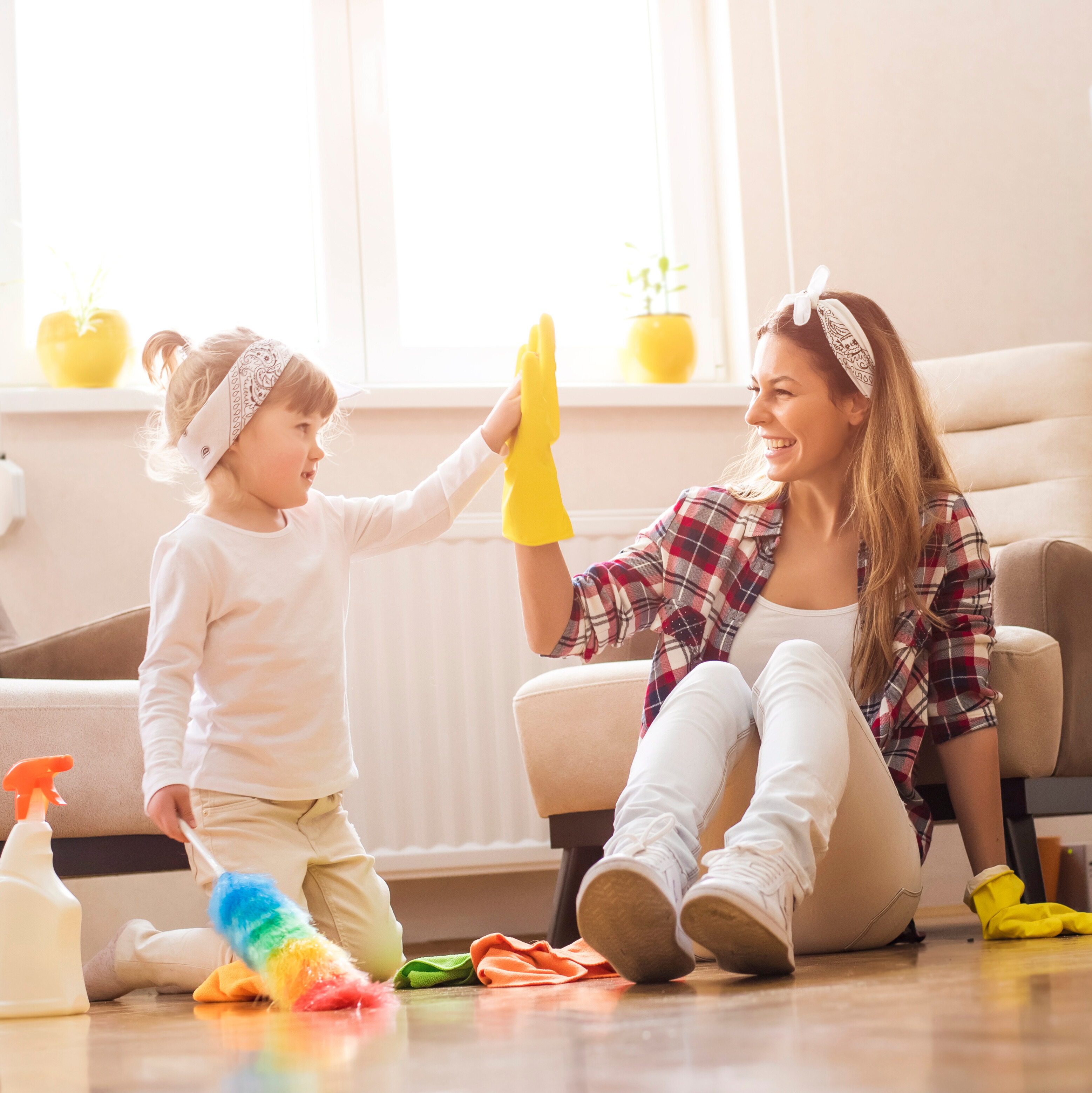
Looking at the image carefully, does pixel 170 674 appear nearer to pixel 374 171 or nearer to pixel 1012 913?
pixel 1012 913

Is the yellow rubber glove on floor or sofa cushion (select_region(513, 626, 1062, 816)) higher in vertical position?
sofa cushion (select_region(513, 626, 1062, 816))

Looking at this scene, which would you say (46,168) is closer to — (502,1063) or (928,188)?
(928,188)

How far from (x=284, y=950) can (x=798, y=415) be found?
0.77m

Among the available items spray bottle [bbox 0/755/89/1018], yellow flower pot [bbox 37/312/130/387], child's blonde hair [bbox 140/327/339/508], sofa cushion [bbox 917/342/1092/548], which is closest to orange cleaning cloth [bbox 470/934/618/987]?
spray bottle [bbox 0/755/89/1018]

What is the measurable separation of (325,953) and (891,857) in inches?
20.2

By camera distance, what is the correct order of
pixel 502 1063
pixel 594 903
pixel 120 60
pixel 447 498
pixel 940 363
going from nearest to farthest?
pixel 502 1063
pixel 594 903
pixel 447 498
pixel 940 363
pixel 120 60

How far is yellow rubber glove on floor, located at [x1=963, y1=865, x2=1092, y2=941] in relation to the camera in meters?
1.18

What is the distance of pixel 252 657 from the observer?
1399 mm

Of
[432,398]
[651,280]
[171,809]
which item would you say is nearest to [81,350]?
[432,398]

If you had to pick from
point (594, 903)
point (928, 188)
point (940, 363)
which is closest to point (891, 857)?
point (594, 903)

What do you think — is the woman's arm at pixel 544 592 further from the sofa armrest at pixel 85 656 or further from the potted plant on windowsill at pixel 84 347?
the potted plant on windowsill at pixel 84 347

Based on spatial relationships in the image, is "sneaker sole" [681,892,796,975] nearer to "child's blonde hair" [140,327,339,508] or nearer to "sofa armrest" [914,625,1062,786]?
"sofa armrest" [914,625,1062,786]

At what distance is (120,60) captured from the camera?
245cm

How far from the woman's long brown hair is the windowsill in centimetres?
76
